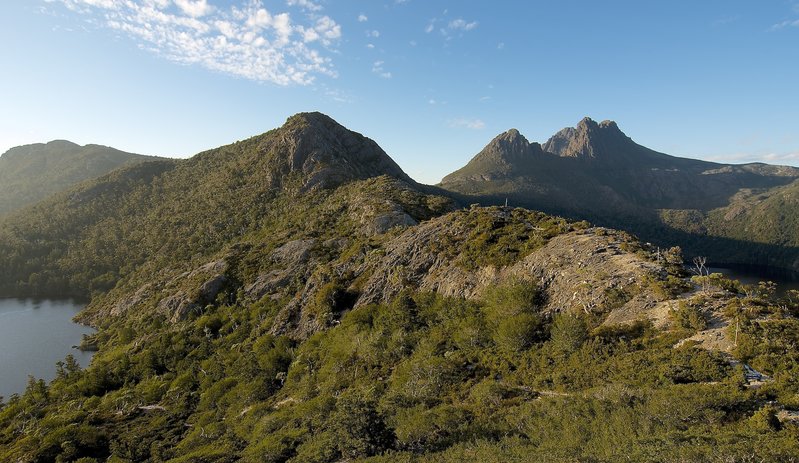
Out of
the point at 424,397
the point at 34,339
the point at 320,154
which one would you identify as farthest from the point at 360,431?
the point at 320,154

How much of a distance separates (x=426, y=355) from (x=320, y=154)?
127264mm

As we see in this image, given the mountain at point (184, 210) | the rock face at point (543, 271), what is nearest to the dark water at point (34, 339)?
the mountain at point (184, 210)

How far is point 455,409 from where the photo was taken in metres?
28.8

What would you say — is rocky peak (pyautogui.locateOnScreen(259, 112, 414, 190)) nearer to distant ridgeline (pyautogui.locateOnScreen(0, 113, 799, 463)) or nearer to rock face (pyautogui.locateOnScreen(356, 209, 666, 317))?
distant ridgeline (pyautogui.locateOnScreen(0, 113, 799, 463))

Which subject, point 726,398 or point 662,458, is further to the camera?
point 726,398

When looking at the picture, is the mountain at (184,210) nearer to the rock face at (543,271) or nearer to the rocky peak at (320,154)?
the rocky peak at (320,154)

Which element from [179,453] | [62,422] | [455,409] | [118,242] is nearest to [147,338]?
[62,422]

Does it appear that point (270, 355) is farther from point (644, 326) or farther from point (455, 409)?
point (644, 326)

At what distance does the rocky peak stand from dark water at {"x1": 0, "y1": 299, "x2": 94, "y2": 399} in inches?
3140

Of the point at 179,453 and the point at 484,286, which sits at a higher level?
the point at 484,286

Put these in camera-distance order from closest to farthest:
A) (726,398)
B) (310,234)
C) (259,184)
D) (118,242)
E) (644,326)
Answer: (726,398), (644,326), (310,234), (259,184), (118,242)

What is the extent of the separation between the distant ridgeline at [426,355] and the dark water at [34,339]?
6.15 meters

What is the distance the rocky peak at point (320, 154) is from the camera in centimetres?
14725

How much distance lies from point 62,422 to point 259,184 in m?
110
